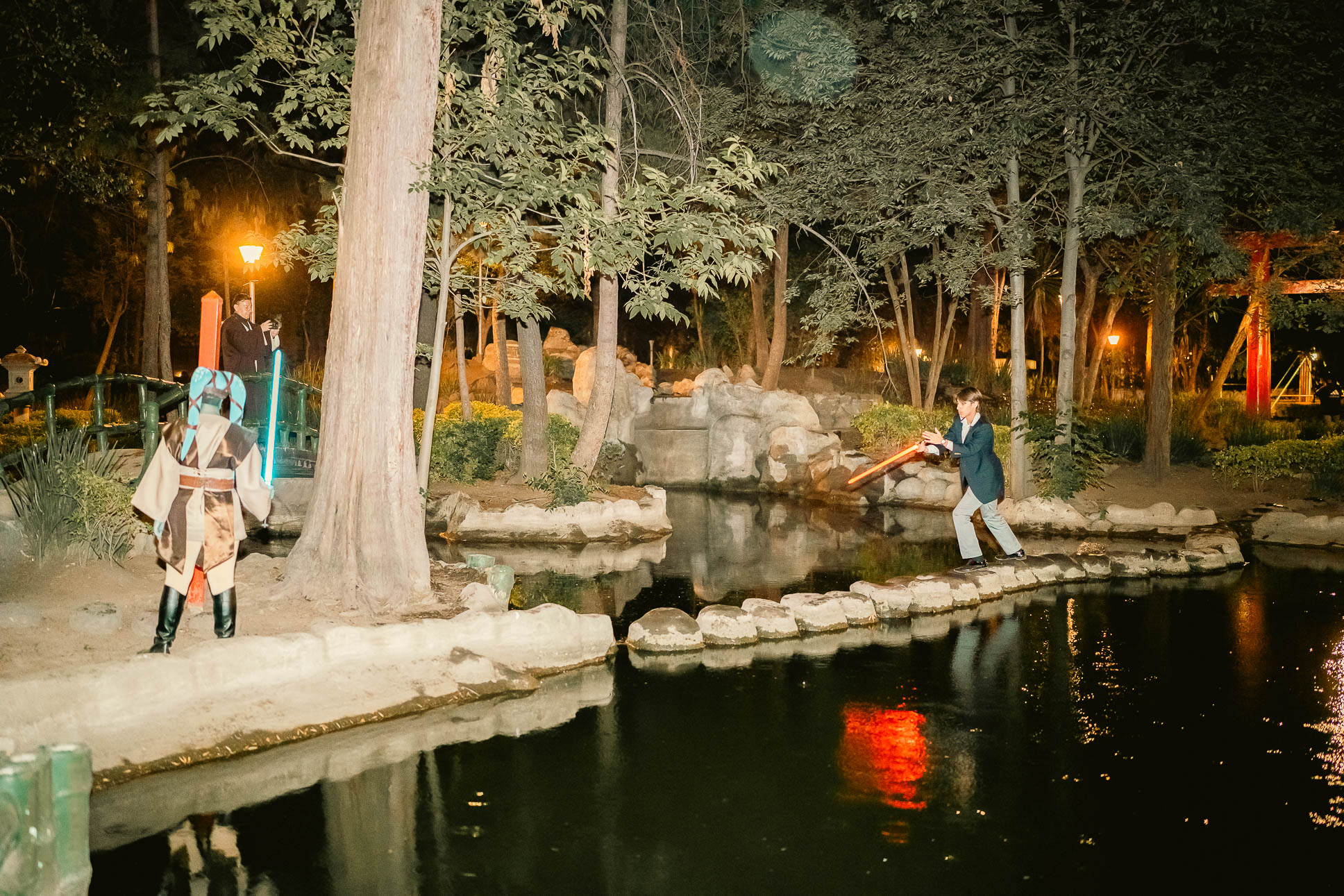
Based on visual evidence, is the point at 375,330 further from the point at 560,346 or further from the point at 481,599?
the point at 560,346

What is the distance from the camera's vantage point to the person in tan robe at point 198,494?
633cm

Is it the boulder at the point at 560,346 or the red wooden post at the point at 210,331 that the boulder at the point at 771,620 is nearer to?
the red wooden post at the point at 210,331

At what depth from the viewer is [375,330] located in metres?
8.28

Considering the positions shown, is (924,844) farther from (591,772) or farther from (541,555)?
(541,555)

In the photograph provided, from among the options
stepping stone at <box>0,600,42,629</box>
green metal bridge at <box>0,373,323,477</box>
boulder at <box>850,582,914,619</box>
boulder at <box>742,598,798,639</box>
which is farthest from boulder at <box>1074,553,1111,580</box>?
stepping stone at <box>0,600,42,629</box>

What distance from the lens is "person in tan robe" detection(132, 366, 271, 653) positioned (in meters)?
6.33

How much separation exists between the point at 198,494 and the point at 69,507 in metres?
2.57

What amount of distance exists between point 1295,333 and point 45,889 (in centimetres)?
3534

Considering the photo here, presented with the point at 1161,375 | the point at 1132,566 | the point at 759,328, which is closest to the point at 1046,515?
the point at 1132,566

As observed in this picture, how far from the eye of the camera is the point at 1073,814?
5316 mm

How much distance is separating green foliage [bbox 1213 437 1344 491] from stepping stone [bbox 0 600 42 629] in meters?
17.2

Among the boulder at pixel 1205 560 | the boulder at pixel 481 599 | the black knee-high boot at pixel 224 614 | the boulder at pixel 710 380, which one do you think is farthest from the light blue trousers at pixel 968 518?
the boulder at pixel 710 380

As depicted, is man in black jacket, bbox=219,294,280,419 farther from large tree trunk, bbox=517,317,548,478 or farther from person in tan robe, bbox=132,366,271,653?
person in tan robe, bbox=132,366,271,653

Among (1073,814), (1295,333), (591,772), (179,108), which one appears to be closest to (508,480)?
(179,108)
